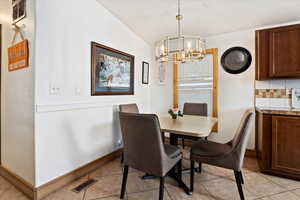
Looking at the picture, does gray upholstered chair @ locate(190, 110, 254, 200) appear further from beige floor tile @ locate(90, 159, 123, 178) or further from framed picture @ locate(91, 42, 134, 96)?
framed picture @ locate(91, 42, 134, 96)

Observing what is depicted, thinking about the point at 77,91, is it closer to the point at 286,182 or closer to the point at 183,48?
the point at 183,48

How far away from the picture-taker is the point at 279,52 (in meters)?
2.33

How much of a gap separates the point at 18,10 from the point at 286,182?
376cm

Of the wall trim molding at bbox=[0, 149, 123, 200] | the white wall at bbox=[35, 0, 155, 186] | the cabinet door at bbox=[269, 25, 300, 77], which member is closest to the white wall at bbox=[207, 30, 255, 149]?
the cabinet door at bbox=[269, 25, 300, 77]

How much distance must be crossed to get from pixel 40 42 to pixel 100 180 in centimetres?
172

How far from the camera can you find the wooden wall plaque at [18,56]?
1610mm

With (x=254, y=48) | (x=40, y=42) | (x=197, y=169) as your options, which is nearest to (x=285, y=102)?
(x=254, y=48)

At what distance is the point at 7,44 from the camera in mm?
1939

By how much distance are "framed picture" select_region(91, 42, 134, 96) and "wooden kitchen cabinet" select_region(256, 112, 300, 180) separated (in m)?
2.20

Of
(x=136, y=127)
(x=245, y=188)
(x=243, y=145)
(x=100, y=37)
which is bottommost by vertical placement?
(x=245, y=188)

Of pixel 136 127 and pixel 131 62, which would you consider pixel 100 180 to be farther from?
pixel 131 62

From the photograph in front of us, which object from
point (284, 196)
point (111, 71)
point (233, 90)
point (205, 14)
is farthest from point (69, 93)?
point (233, 90)

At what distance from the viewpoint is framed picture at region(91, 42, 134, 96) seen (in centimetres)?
224

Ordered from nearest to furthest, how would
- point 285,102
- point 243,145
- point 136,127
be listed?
1. point 136,127
2. point 243,145
3. point 285,102
